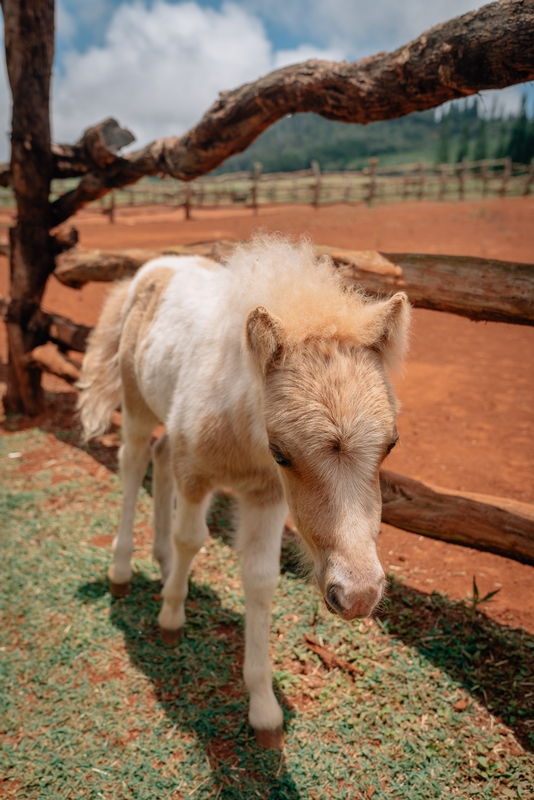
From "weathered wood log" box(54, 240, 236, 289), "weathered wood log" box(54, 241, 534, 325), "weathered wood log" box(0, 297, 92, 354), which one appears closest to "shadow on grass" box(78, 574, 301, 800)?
"weathered wood log" box(54, 241, 534, 325)

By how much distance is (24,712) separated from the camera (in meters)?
2.42

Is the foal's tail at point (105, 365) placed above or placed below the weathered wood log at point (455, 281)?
below

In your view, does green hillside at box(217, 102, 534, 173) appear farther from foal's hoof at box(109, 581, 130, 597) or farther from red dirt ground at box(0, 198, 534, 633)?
foal's hoof at box(109, 581, 130, 597)

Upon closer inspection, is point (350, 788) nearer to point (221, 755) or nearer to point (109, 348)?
point (221, 755)

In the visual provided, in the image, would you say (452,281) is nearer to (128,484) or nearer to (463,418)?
(128,484)

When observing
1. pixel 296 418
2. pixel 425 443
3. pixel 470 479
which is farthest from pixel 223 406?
pixel 425 443

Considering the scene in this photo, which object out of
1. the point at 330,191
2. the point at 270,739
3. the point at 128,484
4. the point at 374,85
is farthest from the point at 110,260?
the point at 330,191

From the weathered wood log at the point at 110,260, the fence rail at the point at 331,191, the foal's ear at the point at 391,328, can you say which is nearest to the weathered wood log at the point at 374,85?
the weathered wood log at the point at 110,260

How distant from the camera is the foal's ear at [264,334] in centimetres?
170

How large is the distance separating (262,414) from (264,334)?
0.35 meters

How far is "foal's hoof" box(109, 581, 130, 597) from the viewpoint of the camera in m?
3.20

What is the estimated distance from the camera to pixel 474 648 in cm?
267

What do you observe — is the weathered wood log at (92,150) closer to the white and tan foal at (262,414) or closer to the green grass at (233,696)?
the white and tan foal at (262,414)

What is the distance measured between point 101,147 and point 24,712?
4.40 m
